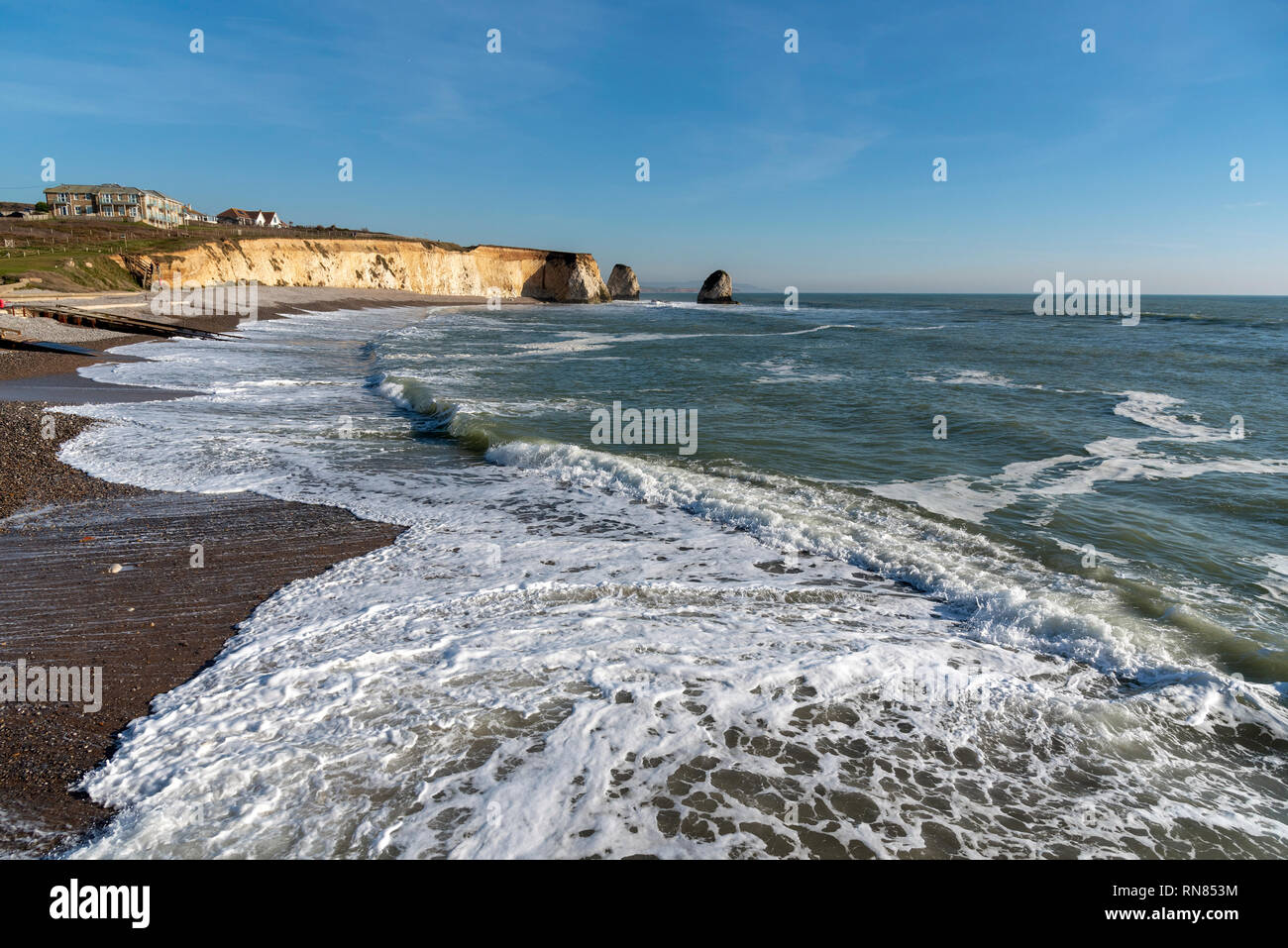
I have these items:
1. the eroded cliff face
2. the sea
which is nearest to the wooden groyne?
the eroded cliff face

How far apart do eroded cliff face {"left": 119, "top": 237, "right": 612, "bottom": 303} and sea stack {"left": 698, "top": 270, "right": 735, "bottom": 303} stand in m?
22.2

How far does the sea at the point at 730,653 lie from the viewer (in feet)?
12.6

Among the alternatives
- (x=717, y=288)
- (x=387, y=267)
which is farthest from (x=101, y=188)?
(x=717, y=288)

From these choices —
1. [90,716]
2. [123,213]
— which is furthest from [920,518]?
[123,213]

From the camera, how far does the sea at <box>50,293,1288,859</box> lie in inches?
151

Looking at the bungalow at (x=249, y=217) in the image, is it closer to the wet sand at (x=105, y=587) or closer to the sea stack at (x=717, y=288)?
the sea stack at (x=717, y=288)

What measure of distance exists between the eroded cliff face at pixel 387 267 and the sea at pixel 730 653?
4263 centimetres

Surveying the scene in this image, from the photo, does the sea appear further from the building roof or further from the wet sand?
the building roof

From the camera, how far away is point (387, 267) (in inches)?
2886

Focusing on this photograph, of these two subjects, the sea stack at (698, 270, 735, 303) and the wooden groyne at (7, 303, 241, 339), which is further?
the sea stack at (698, 270, 735, 303)

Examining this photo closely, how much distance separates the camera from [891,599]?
6887 mm

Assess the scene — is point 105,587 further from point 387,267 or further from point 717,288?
point 717,288
